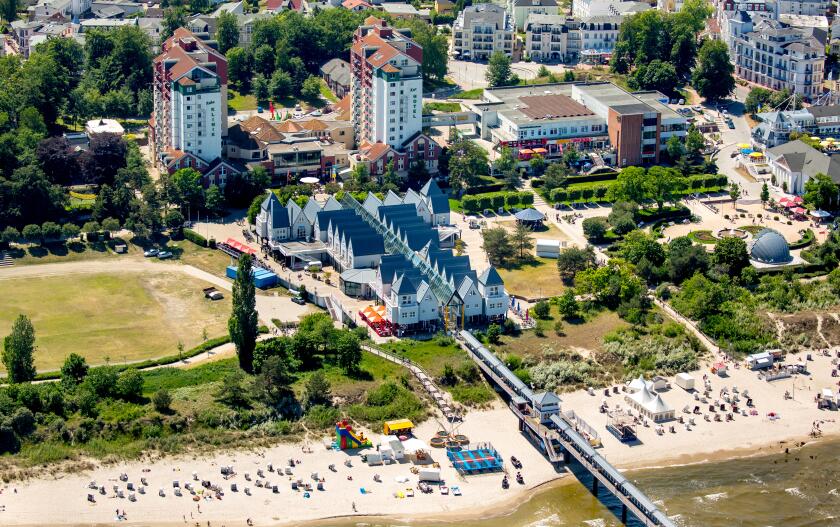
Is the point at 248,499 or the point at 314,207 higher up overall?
the point at 314,207

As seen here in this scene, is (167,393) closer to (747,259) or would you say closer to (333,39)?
(747,259)

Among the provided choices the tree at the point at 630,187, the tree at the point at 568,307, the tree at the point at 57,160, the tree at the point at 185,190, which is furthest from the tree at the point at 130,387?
the tree at the point at 630,187

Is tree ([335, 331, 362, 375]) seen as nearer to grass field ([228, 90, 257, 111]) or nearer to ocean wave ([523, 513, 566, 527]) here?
ocean wave ([523, 513, 566, 527])

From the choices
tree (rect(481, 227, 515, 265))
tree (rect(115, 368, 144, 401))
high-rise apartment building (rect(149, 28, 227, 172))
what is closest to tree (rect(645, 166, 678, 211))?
tree (rect(481, 227, 515, 265))

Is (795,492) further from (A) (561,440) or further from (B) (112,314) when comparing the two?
(B) (112,314)

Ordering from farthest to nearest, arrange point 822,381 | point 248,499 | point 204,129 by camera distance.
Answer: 1. point 204,129
2. point 822,381
3. point 248,499

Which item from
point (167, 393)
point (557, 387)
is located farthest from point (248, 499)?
point (557, 387)

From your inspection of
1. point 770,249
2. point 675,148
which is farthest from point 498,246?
point 675,148
